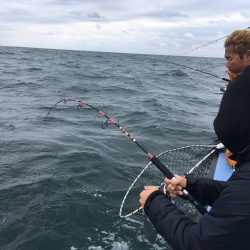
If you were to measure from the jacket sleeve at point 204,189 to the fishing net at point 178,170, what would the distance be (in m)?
2.54

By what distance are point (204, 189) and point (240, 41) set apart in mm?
1522

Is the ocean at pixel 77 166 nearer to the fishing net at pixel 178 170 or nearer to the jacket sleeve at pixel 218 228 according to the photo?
the fishing net at pixel 178 170

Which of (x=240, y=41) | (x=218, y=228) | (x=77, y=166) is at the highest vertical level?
(x=240, y=41)

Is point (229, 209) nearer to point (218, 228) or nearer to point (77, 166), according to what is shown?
point (218, 228)

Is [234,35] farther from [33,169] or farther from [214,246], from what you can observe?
[33,169]

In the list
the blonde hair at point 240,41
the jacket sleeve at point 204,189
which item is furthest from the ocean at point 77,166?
the blonde hair at point 240,41

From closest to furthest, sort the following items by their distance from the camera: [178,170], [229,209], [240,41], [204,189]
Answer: [229,209]
[204,189]
[240,41]
[178,170]

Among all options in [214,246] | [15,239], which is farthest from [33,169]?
[214,246]

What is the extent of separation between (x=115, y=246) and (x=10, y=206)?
6.87 feet

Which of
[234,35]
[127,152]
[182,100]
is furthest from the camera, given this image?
[182,100]

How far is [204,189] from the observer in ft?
10.3

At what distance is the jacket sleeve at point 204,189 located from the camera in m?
3.13

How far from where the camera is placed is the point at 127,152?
9508 millimetres

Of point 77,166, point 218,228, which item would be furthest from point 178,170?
point 218,228
